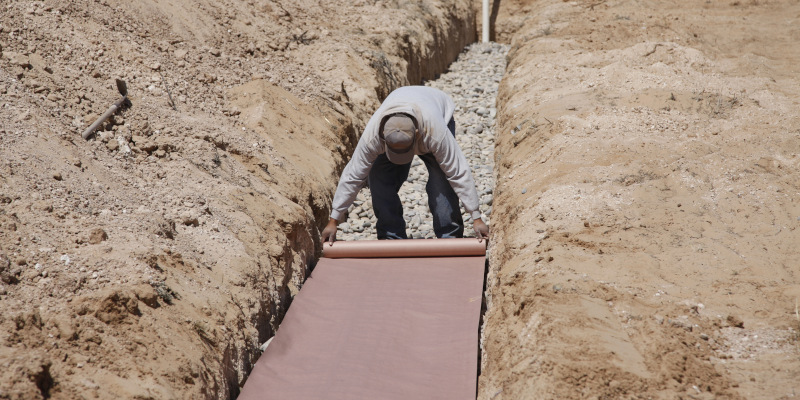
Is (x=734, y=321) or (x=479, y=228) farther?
(x=479, y=228)

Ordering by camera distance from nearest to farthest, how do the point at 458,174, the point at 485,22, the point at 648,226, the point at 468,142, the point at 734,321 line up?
the point at 734,321
the point at 648,226
the point at 458,174
the point at 468,142
the point at 485,22

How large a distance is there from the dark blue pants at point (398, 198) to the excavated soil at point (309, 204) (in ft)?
1.67

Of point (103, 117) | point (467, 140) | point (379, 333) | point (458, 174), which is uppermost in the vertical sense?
point (103, 117)

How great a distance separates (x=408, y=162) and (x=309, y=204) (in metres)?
1.34

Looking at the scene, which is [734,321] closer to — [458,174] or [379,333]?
[458,174]

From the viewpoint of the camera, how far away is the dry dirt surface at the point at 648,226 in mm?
3424

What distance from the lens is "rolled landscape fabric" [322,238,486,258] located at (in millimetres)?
4988

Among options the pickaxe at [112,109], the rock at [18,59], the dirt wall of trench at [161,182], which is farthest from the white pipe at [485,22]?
the rock at [18,59]

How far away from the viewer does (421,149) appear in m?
4.71

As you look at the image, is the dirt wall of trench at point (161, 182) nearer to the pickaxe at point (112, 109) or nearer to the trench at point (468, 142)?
the pickaxe at point (112, 109)

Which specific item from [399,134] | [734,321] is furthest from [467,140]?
[734,321]

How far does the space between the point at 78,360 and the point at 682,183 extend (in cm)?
450

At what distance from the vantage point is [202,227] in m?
4.55

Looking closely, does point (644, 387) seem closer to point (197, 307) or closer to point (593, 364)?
point (593, 364)
